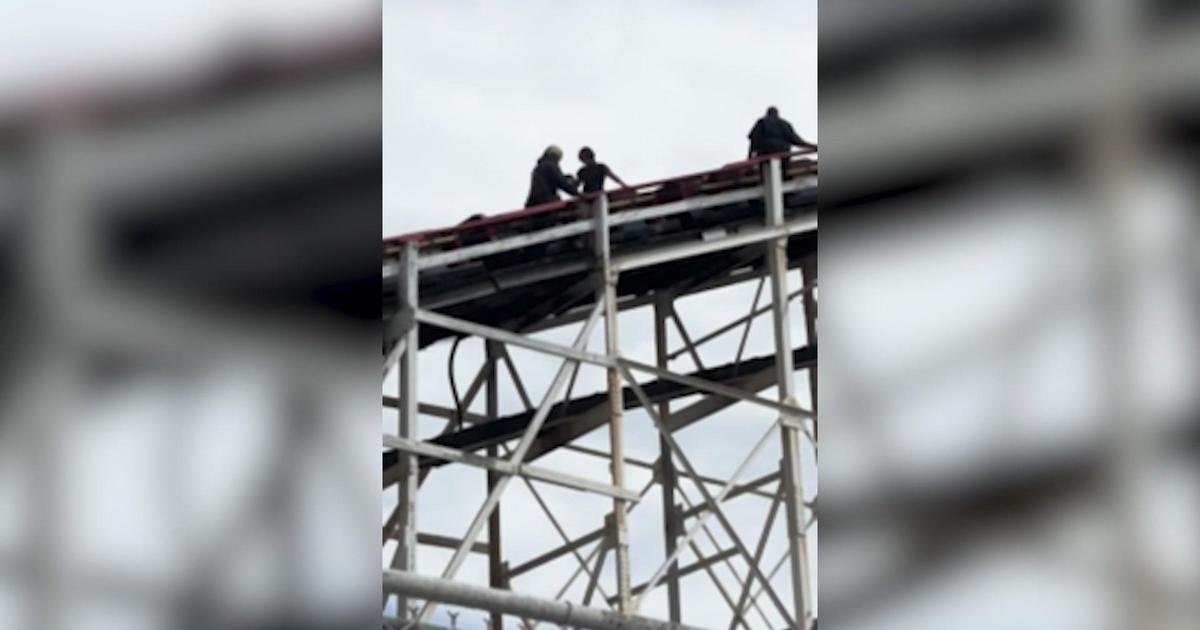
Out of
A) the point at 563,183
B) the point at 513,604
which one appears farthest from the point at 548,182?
the point at 513,604

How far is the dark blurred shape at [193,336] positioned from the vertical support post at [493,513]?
9649mm

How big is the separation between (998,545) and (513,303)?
10345 millimetres

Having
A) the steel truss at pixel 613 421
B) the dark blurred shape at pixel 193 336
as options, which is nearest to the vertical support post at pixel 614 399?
the steel truss at pixel 613 421

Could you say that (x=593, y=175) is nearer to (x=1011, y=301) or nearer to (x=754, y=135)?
(x=754, y=135)

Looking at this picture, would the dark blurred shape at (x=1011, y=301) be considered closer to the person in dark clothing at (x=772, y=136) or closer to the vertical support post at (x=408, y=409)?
the vertical support post at (x=408, y=409)

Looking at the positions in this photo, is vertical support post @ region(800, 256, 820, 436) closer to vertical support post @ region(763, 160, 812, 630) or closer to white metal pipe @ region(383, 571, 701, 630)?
vertical support post @ region(763, 160, 812, 630)

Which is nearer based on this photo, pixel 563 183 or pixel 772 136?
pixel 563 183

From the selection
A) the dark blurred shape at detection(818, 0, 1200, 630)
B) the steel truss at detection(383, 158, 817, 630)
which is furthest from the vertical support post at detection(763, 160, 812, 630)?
the dark blurred shape at detection(818, 0, 1200, 630)

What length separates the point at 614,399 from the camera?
11172 millimetres

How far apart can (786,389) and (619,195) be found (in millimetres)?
1705

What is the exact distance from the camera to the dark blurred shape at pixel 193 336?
1732mm

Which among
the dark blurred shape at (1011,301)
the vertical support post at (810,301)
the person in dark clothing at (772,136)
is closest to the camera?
the dark blurred shape at (1011,301)

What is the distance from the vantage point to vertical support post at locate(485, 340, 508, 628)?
12.0m

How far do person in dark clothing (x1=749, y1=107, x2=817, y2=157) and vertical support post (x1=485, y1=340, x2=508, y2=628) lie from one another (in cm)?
231
